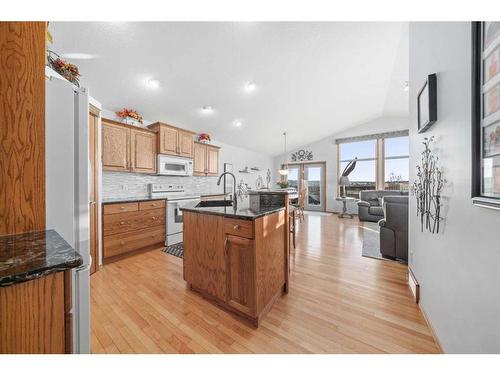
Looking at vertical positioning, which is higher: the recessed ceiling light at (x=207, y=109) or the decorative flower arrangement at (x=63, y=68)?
the recessed ceiling light at (x=207, y=109)

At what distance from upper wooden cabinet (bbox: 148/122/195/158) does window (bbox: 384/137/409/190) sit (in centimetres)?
607

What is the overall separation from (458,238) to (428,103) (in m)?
Result: 0.96

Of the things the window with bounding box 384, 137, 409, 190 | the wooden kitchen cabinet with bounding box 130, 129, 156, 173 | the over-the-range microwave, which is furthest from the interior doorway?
the wooden kitchen cabinet with bounding box 130, 129, 156, 173

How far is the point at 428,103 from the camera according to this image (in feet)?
4.57

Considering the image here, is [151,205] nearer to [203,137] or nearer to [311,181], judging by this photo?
[203,137]

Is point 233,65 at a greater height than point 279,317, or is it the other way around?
point 233,65

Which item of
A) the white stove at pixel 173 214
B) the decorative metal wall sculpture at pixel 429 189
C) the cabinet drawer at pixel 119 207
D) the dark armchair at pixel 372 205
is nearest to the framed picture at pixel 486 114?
the decorative metal wall sculpture at pixel 429 189

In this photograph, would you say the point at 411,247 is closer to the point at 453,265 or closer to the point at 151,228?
the point at 453,265

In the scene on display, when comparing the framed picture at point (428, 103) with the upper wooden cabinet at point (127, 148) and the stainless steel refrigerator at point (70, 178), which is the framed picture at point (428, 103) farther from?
the upper wooden cabinet at point (127, 148)

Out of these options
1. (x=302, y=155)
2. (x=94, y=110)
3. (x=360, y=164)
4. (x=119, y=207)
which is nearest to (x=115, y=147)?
(x=94, y=110)

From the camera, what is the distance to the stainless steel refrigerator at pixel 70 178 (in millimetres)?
1082

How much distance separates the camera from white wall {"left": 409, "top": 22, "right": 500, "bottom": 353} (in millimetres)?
835

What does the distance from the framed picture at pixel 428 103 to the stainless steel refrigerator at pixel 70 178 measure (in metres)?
2.38
